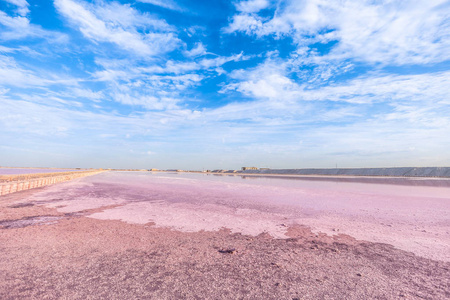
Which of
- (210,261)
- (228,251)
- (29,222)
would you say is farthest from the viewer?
(29,222)

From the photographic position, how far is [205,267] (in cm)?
424

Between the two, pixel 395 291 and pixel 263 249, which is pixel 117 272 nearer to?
pixel 263 249

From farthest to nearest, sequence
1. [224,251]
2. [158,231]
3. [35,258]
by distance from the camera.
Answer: [158,231] < [224,251] < [35,258]

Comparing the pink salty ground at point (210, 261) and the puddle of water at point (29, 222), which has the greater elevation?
the puddle of water at point (29, 222)

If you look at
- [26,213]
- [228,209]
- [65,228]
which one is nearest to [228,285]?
[65,228]

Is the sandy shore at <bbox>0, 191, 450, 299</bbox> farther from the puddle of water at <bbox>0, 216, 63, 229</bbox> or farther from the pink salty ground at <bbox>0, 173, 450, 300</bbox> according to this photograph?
the puddle of water at <bbox>0, 216, 63, 229</bbox>

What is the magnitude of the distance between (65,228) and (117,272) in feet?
12.6

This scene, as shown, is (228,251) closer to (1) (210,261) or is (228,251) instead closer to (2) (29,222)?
(1) (210,261)

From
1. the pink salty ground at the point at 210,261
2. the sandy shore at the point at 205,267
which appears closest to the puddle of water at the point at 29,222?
the pink salty ground at the point at 210,261

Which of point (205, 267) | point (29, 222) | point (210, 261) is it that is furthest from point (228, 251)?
point (29, 222)

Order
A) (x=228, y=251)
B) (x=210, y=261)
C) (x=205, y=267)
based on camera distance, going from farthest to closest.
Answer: (x=228, y=251)
(x=210, y=261)
(x=205, y=267)

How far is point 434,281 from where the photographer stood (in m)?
3.72

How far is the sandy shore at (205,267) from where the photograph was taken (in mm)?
3409

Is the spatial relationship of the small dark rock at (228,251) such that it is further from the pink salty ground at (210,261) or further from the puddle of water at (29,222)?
the puddle of water at (29,222)
